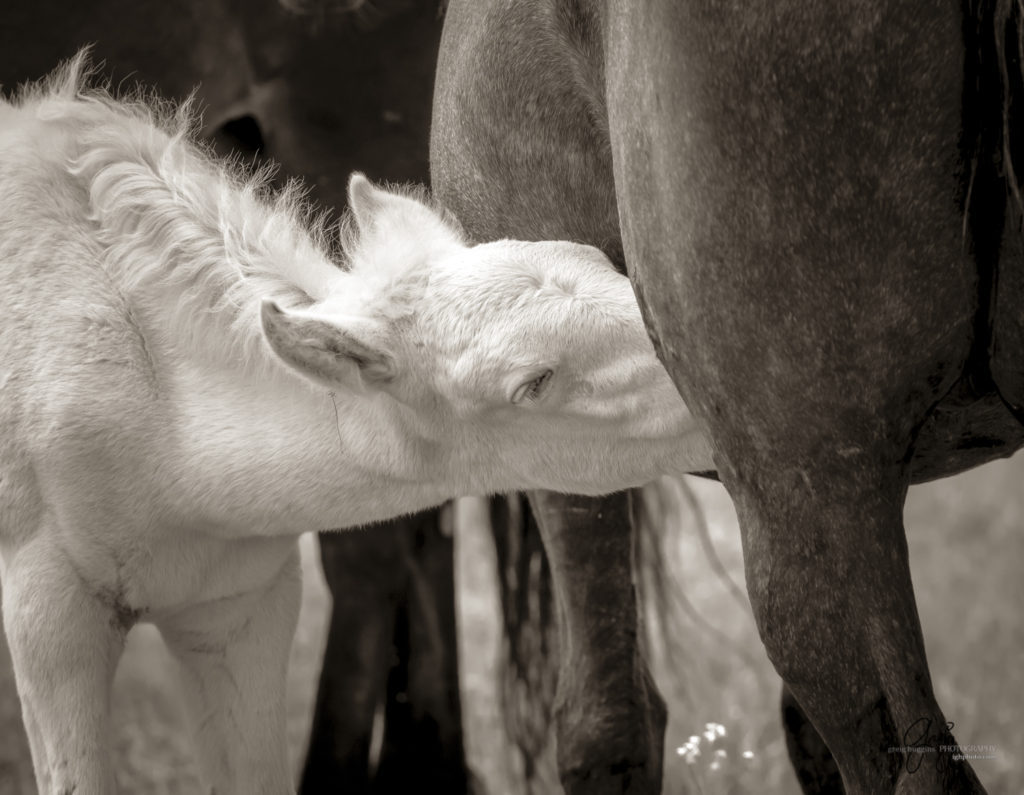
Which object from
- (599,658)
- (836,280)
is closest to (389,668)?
(599,658)

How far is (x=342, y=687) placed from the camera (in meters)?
3.80

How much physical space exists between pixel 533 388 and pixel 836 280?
2.40 ft

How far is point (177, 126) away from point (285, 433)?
777mm

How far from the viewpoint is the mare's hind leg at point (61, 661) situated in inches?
96.8

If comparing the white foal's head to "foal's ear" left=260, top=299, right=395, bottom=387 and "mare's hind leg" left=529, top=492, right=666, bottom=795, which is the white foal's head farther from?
"mare's hind leg" left=529, top=492, right=666, bottom=795

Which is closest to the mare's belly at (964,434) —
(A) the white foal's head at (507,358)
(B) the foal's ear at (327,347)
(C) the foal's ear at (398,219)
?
(A) the white foal's head at (507,358)

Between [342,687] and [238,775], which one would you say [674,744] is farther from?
[238,775]

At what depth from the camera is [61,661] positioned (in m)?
2.46

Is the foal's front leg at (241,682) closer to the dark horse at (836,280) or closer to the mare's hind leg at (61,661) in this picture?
the mare's hind leg at (61,661)

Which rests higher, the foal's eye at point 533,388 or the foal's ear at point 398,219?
the foal's ear at point 398,219

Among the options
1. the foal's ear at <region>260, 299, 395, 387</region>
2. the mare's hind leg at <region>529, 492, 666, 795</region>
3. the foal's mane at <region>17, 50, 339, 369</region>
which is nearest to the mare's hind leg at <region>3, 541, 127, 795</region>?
the foal's mane at <region>17, 50, 339, 369</region>

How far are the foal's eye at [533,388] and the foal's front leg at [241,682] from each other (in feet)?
2.75

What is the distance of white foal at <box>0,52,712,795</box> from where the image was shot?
2246mm

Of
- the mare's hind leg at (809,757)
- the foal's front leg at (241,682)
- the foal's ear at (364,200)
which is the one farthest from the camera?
the mare's hind leg at (809,757)
